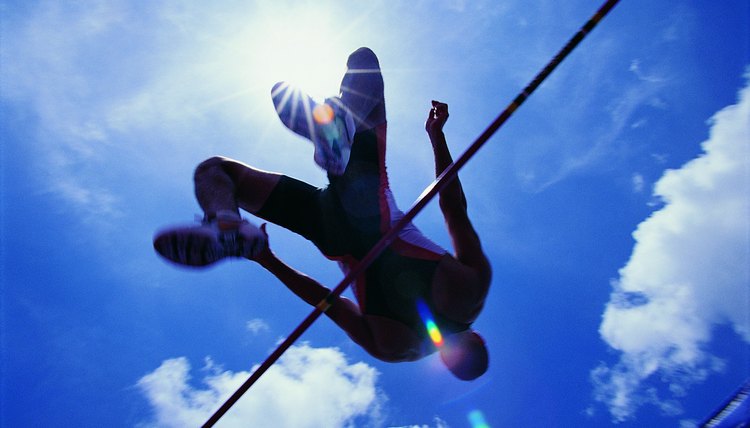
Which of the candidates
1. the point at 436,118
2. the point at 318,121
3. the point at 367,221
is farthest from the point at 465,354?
the point at 318,121

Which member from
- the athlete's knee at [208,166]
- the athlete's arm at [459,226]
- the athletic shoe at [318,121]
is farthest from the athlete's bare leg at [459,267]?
the athlete's knee at [208,166]

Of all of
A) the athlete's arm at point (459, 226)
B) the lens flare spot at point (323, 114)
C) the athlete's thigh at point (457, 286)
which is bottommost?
the athlete's thigh at point (457, 286)

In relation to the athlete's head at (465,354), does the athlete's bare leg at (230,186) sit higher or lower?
higher

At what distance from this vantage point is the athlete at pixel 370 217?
2574 mm

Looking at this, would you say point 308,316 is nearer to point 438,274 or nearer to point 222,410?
point 438,274

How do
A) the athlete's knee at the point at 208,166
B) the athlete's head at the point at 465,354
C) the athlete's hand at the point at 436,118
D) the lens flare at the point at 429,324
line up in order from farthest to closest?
1. the athlete's hand at the point at 436,118
2. the athlete's head at the point at 465,354
3. the lens flare at the point at 429,324
4. the athlete's knee at the point at 208,166

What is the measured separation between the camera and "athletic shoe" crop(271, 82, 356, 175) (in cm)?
251

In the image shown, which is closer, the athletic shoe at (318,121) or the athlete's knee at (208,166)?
the athletic shoe at (318,121)

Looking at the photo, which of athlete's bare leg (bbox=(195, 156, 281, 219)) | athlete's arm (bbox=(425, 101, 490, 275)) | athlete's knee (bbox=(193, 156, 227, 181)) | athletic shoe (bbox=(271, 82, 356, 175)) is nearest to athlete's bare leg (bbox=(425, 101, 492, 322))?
athlete's arm (bbox=(425, 101, 490, 275))

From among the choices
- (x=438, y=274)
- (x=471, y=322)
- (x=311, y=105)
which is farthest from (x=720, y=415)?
(x=311, y=105)

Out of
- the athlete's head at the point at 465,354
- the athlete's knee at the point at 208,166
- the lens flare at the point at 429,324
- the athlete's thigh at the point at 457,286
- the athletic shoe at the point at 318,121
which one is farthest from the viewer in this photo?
the athlete's head at the point at 465,354

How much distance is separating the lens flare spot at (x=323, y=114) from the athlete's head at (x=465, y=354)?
1.75 metres

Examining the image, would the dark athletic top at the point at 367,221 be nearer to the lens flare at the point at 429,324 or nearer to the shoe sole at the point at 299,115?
the lens flare at the point at 429,324

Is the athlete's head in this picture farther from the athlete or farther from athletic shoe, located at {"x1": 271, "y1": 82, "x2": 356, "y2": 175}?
athletic shoe, located at {"x1": 271, "y1": 82, "x2": 356, "y2": 175}
